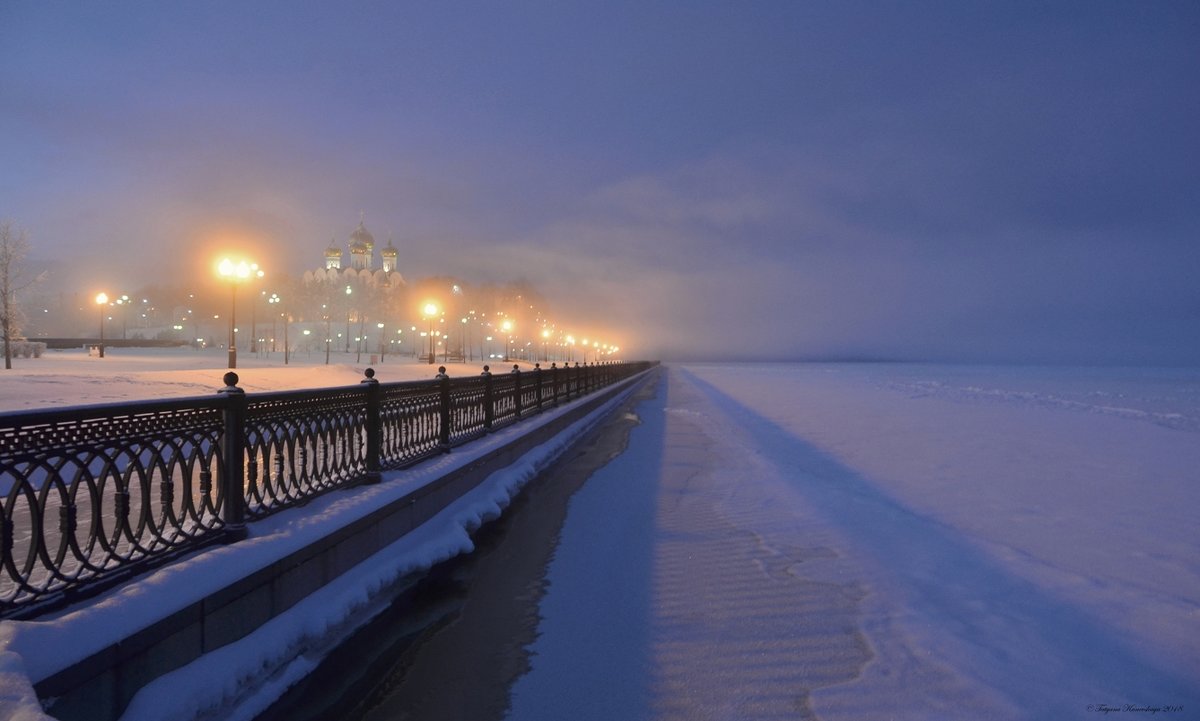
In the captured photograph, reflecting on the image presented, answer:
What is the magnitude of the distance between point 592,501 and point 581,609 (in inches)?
163

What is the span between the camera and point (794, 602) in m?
5.71

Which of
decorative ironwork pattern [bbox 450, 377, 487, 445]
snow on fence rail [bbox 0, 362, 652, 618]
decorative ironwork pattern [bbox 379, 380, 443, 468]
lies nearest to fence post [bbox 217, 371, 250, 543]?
snow on fence rail [bbox 0, 362, 652, 618]

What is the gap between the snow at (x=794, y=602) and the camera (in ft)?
13.0

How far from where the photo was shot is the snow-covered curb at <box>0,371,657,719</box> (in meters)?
3.09

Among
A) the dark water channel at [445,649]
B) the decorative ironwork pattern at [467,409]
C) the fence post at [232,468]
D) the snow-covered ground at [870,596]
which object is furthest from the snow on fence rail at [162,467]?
the snow-covered ground at [870,596]

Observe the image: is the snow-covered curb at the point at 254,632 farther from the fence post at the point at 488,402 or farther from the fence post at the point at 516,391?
the fence post at the point at 516,391

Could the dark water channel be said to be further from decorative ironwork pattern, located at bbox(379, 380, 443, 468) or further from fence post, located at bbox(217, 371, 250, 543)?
decorative ironwork pattern, located at bbox(379, 380, 443, 468)

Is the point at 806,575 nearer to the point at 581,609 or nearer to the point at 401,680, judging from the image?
the point at 581,609

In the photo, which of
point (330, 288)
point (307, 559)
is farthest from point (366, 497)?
point (330, 288)

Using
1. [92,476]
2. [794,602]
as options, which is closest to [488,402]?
[794,602]

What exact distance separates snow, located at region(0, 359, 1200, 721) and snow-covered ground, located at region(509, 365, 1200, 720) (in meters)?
0.02

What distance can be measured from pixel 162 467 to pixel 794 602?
4.70 metres

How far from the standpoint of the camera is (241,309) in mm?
117812

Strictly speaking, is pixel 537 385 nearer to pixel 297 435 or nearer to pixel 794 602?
pixel 297 435
